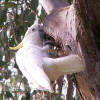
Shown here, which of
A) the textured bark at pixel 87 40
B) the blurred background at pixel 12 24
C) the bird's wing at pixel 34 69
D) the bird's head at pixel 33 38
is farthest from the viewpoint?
the blurred background at pixel 12 24

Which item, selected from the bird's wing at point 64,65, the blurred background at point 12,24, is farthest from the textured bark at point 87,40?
the blurred background at point 12,24

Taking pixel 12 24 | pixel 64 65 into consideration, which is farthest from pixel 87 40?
pixel 12 24

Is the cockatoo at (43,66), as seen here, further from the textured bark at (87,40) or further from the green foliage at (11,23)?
the green foliage at (11,23)

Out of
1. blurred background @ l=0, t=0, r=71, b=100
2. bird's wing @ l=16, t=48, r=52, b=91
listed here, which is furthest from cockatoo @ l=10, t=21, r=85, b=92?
blurred background @ l=0, t=0, r=71, b=100

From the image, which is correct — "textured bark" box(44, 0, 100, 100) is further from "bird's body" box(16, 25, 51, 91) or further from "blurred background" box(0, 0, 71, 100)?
"blurred background" box(0, 0, 71, 100)

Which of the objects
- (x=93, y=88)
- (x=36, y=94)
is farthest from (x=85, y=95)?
(x=36, y=94)

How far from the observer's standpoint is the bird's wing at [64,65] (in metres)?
0.61

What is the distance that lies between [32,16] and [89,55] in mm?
749

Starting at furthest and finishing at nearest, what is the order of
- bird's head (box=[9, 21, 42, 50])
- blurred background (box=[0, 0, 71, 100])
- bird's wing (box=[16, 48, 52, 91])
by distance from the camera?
blurred background (box=[0, 0, 71, 100]), bird's head (box=[9, 21, 42, 50]), bird's wing (box=[16, 48, 52, 91])

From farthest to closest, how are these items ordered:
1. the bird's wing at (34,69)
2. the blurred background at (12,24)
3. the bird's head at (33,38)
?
the blurred background at (12,24)
the bird's head at (33,38)
the bird's wing at (34,69)

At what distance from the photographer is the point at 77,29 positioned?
26.8 inches

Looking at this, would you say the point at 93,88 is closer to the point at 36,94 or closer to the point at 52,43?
the point at 52,43

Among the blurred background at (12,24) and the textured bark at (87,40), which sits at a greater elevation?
the blurred background at (12,24)

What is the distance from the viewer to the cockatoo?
0.57 meters
